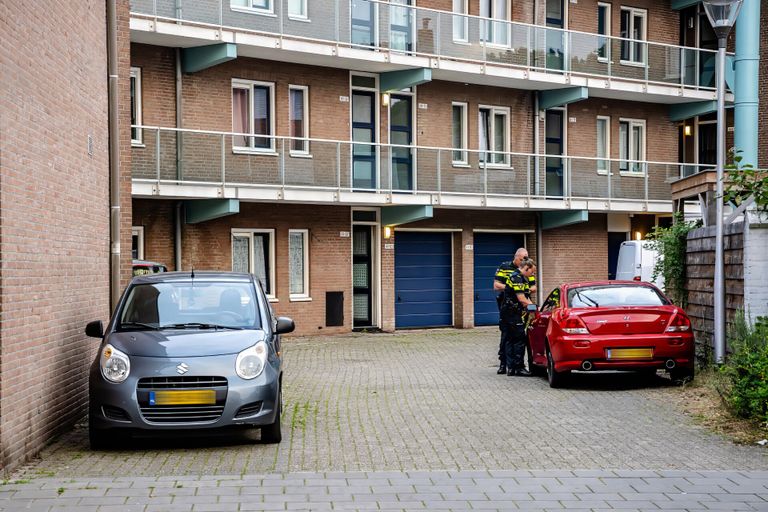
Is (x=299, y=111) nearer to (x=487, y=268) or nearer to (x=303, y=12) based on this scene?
(x=303, y=12)

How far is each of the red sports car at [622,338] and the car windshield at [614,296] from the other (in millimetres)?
14

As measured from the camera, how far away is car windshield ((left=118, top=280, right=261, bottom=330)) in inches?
421

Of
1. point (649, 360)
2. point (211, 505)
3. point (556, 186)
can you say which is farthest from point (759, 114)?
point (211, 505)

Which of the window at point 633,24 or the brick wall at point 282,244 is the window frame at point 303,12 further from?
the window at point 633,24

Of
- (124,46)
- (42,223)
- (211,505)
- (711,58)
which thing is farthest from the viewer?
(711,58)

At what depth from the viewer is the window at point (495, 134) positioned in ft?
98.6

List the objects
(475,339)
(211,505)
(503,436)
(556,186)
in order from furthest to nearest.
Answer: (556,186) → (475,339) → (503,436) → (211,505)

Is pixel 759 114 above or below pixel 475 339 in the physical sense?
above

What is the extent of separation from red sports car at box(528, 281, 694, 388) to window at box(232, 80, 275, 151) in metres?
12.3

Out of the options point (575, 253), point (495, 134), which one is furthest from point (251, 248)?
point (575, 253)

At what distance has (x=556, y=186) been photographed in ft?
99.9

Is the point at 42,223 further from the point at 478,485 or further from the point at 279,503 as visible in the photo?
the point at 478,485

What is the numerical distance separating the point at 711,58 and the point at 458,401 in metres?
23.1

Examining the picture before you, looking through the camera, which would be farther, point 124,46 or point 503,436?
point 124,46
